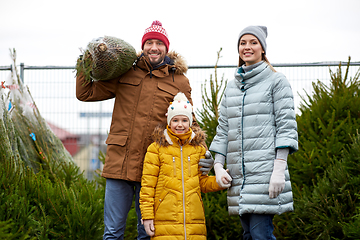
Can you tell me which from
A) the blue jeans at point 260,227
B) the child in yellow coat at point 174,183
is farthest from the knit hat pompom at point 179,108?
the blue jeans at point 260,227

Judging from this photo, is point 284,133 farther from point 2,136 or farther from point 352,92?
point 2,136

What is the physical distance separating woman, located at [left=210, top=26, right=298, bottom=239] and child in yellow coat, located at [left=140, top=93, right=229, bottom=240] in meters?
0.23

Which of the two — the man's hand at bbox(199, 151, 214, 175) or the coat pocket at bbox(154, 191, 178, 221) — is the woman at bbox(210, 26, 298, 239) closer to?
the man's hand at bbox(199, 151, 214, 175)

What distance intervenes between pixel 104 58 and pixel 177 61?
723mm

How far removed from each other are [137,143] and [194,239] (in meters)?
0.86

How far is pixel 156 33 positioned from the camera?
10.1 feet

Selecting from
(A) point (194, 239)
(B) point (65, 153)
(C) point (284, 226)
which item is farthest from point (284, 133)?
(B) point (65, 153)

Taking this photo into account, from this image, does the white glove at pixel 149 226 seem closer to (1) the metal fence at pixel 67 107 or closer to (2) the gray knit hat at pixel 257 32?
(2) the gray knit hat at pixel 257 32

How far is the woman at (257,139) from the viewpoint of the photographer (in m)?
2.47

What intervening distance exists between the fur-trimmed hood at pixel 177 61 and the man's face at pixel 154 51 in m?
0.09

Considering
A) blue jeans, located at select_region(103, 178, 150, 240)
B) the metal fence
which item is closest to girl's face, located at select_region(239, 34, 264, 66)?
blue jeans, located at select_region(103, 178, 150, 240)

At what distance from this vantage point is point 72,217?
3.42m

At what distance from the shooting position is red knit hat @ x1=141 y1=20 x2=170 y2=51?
10.1ft

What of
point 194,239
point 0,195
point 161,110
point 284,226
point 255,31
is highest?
point 255,31
